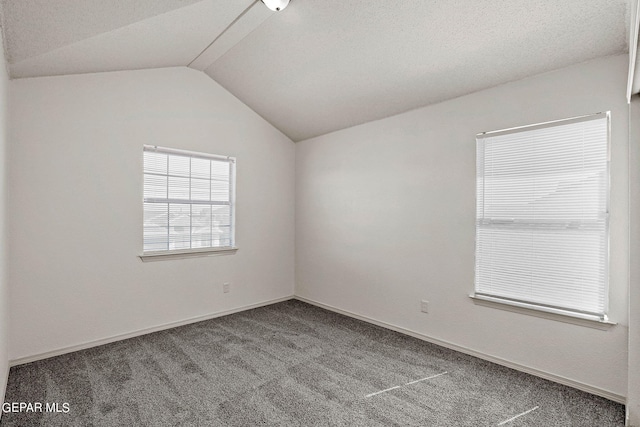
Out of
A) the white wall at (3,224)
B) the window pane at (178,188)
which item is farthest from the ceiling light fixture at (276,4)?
the window pane at (178,188)

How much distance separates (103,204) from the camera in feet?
10.4

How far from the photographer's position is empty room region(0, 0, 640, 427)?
7.07ft

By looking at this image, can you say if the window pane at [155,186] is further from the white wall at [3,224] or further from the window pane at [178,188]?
the white wall at [3,224]

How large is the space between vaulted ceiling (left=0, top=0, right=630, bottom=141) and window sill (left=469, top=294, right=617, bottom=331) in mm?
1850

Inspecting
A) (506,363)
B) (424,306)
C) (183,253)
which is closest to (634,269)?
(506,363)

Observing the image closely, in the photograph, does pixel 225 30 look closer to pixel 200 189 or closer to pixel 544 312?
pixel 200 189

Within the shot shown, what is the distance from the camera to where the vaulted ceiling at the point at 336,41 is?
205 cm

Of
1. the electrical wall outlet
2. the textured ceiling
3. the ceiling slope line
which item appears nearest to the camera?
the textured ceiling

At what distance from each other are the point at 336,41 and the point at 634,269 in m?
2.70

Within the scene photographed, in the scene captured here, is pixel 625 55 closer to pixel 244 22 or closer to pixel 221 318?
pixel 244 22

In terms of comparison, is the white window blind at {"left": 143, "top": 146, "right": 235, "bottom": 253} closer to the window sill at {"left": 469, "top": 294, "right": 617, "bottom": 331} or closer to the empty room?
the empty room

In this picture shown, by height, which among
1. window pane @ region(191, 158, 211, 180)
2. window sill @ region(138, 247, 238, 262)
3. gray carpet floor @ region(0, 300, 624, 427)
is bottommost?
gray carpet floor @ region(0, 300, 624, 427)

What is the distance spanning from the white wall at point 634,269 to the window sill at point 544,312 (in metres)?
0.22

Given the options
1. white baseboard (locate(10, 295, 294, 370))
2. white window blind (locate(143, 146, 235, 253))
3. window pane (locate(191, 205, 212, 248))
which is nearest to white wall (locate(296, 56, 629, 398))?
white baseboard (locate(10, 295, 294, 370))
